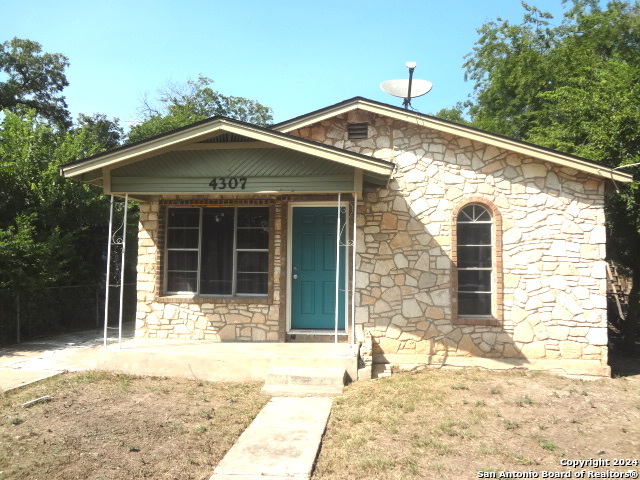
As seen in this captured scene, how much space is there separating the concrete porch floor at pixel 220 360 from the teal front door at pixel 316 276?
0.72m

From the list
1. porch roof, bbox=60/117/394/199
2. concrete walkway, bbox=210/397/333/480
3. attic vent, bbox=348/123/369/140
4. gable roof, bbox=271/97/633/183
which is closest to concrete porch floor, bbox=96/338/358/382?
concrete walkway, bbox=210/397/333/480

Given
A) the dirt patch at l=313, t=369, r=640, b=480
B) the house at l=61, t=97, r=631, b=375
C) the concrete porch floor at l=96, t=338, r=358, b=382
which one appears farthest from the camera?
the house at l=61, t=97, r=631, b=375

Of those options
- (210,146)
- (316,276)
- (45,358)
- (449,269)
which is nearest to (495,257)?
(449,269)

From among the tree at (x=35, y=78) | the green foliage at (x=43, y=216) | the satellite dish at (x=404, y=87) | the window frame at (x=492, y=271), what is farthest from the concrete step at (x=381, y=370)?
the tree at (x=35, y=78)

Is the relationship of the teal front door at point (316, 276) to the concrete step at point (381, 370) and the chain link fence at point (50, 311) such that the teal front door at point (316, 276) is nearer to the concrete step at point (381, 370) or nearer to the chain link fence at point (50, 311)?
the concrete step at point (381, 370)

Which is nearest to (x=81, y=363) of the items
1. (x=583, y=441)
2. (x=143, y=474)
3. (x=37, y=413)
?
(x=37, y=413)

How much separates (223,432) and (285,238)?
3.74 metres

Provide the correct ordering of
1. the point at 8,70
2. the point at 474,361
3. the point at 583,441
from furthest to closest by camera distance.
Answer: the point at 8,70 → the point at 474,361 → the point at 583,441

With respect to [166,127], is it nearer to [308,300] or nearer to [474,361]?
[308,300]

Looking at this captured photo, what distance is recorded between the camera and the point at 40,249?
30.6ft

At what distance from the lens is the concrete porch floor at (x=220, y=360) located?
6859mm

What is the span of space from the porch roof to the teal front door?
50.9 inches

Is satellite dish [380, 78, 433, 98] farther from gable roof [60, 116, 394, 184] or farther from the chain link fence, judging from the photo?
the chain link fence

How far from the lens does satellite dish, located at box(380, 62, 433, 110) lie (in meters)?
8.38
